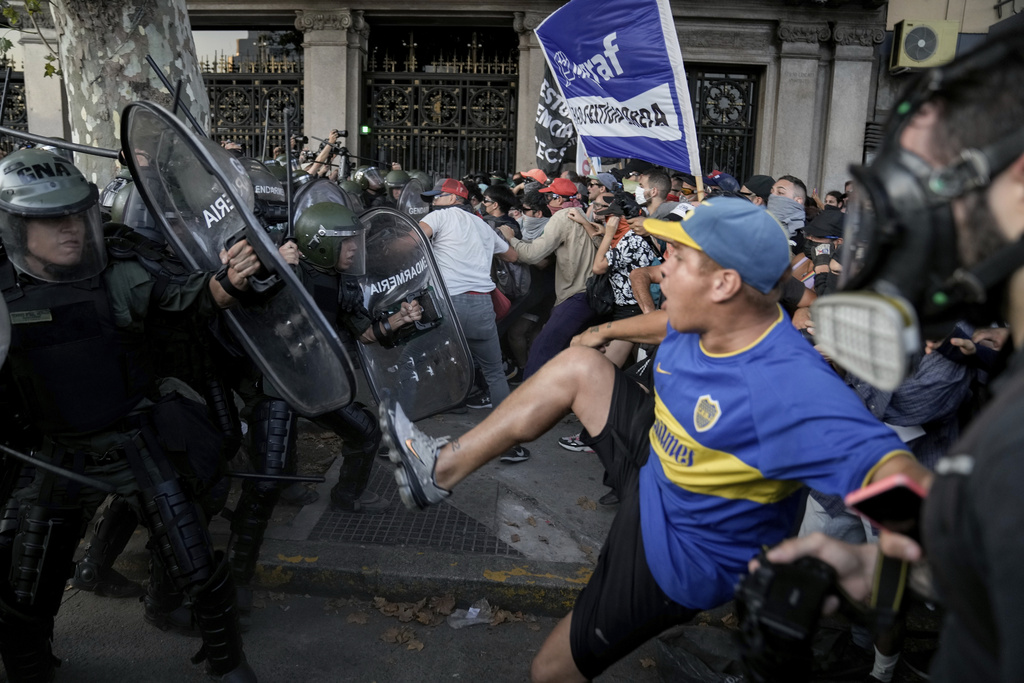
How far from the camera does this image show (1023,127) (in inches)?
41.3

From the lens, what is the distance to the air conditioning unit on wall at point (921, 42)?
13.4 metres

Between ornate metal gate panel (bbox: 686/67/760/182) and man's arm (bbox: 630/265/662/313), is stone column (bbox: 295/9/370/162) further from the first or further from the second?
man's arm (bbox: 630/265/662/313)

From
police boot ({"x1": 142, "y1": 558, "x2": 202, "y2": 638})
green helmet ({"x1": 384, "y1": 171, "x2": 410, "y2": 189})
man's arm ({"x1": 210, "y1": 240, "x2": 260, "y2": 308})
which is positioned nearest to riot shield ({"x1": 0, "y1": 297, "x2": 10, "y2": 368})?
man's arm ({"x1": 210, "y1": 240, "x2": 260, "y2": 308})

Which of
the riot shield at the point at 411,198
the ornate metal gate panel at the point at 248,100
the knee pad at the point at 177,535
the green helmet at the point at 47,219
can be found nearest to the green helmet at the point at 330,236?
the green helmet at the point at 47,219

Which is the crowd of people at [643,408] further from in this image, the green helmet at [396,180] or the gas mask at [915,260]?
the green helmet at [396,180]

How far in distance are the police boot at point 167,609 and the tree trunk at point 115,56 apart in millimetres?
3946

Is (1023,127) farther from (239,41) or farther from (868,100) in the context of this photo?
(239,41)

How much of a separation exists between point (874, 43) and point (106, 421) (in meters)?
14.3

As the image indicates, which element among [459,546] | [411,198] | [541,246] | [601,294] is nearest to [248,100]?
[411,198]

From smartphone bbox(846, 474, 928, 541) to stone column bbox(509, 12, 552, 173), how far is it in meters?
12.6

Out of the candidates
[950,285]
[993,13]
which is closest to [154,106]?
[950,285]

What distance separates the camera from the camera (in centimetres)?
142

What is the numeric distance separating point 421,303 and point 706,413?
2.57 meters

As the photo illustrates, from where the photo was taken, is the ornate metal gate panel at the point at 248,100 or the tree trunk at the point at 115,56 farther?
the ornate metal gate panel at the point at 248,100
